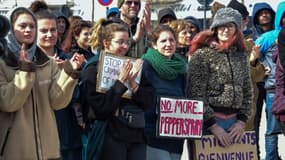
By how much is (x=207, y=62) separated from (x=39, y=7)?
159 centimetres

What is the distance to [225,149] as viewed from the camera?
6.29m

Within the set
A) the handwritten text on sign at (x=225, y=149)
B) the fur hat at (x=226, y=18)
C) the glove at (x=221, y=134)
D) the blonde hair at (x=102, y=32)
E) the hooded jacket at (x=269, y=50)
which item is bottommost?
the handwritten text on sign at (x=225, y=149)

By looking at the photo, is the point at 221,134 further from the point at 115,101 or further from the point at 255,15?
the point at 255,15

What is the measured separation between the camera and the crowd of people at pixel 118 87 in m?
4.99

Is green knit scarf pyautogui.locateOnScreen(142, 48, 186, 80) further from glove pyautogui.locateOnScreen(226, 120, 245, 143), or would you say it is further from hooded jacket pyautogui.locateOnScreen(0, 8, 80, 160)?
hooded jacket pyautogui.locateOnScreen(0, 8, 80, 160)

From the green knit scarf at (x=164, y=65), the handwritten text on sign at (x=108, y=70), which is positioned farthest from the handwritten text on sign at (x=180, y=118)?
the handwritten text on sign at (x=108, y=70)

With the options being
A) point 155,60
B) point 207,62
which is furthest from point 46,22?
point 207,62

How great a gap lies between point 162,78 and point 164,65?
0.12 m

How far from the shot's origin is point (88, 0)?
27.5 m

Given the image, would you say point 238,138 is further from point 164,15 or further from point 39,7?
point 164,15

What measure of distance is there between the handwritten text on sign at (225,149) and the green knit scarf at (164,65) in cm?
63

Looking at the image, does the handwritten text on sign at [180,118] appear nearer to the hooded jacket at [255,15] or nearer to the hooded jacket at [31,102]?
the hooded jacket at [31,102]

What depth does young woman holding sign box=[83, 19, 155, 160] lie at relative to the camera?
5621 mm

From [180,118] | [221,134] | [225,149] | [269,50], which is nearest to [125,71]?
[180,118]
